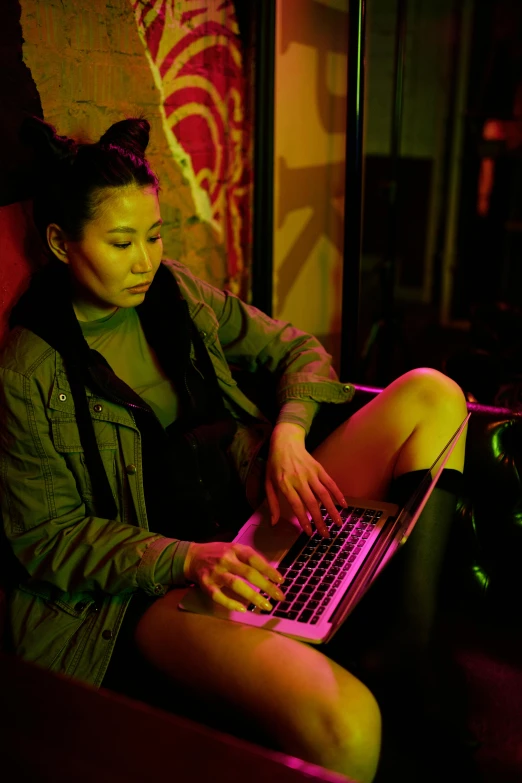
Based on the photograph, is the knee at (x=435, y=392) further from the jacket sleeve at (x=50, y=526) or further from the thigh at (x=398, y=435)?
the jacket sleeve at (x=50, y=526)

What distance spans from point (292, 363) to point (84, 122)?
800 mm

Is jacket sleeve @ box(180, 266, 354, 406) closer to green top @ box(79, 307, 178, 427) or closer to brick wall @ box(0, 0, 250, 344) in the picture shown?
green top @ box(79, 307, 178, 427)

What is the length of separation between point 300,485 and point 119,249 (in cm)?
61

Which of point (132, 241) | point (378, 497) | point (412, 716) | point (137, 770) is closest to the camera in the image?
point (137, 770)

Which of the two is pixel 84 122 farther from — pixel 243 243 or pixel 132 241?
pixel 243 243

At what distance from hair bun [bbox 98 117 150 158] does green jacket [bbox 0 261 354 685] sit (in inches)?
17.1

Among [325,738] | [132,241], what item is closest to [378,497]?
[325,738]

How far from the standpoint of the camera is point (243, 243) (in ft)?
8.57

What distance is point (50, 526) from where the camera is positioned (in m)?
1.42

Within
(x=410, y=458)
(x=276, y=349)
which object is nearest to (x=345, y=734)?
(x=410, y=458)

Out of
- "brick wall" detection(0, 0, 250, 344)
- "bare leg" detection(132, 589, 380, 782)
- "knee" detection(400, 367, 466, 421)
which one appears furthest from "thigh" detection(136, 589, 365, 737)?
"brick wall" detection(0, 0, 250, 344)

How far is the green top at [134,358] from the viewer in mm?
1624

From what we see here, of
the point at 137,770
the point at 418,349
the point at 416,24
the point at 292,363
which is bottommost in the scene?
the point at 418,349

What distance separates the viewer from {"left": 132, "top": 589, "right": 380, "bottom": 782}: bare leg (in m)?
1.13
